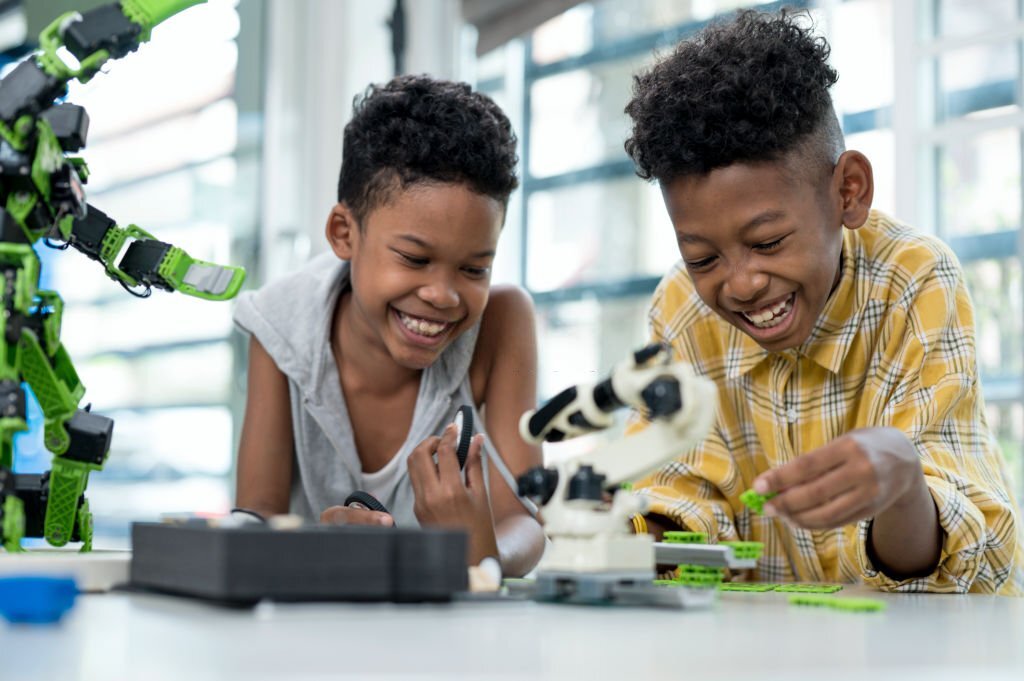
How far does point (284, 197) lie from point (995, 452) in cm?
192

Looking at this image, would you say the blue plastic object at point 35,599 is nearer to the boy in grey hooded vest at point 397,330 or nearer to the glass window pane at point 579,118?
the boy in grey hooded vest at point 397,330

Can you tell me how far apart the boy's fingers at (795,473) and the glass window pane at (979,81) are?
1.36 m

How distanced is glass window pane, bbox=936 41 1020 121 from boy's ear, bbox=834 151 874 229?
32.0 inches

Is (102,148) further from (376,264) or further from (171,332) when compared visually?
(376,264)

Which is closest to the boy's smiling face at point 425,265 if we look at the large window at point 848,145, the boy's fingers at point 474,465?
the boy's fingers at point 474,465

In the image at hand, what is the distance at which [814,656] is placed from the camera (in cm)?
50

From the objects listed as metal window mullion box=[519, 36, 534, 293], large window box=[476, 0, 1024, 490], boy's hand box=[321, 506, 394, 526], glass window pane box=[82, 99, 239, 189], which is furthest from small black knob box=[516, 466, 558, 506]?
glass window pane box=[82, 99, 239, 189]

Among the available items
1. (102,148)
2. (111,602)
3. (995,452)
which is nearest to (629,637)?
(111,602)

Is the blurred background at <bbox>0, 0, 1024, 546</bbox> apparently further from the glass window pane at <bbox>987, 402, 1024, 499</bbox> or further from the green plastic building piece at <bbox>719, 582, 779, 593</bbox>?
the green plastic building piece at <bbox>719, 582, 779, 593</bbox>

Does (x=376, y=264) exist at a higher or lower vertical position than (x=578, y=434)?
higher

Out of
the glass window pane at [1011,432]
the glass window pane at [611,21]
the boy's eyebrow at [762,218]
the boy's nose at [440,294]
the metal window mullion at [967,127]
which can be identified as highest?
the glass window pane at [611,21]

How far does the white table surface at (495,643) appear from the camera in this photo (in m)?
0.43

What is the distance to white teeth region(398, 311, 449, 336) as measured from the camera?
141 centimetres

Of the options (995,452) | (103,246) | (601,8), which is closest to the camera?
(103,246)
